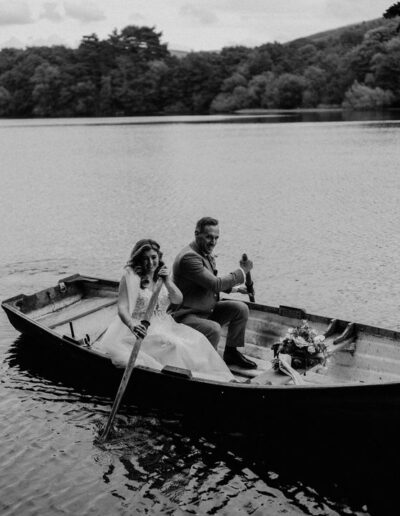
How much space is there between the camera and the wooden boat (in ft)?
26.3

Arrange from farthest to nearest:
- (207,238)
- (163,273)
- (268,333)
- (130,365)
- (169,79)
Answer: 1. (169,79)
2. (268,333)
3. (207,238)
4. (163,273)
5. (130,365)

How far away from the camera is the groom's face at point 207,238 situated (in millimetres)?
9477

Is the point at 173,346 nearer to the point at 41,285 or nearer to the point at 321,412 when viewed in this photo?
the point at 321,412

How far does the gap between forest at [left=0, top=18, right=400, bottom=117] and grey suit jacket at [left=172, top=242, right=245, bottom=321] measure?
344 feet

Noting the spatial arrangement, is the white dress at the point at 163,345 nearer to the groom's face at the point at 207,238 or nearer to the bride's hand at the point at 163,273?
the bride's hand at the point at 163,273

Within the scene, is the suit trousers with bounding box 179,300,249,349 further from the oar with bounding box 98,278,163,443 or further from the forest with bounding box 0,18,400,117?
the forest with bounding box 0,18,400,117

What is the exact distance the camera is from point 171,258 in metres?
19.8

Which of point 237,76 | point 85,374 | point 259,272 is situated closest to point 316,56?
point 237,76

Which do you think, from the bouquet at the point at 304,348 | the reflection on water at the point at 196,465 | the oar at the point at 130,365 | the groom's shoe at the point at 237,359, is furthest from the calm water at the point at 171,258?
the bouquet at the point at 304,348

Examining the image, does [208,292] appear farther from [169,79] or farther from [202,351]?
[169,79]

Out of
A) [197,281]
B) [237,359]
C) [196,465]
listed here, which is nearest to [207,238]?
[197,281]

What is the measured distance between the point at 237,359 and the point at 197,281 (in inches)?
53.5

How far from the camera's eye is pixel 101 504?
778 centimetres

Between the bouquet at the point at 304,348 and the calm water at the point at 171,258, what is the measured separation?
1356 mm
